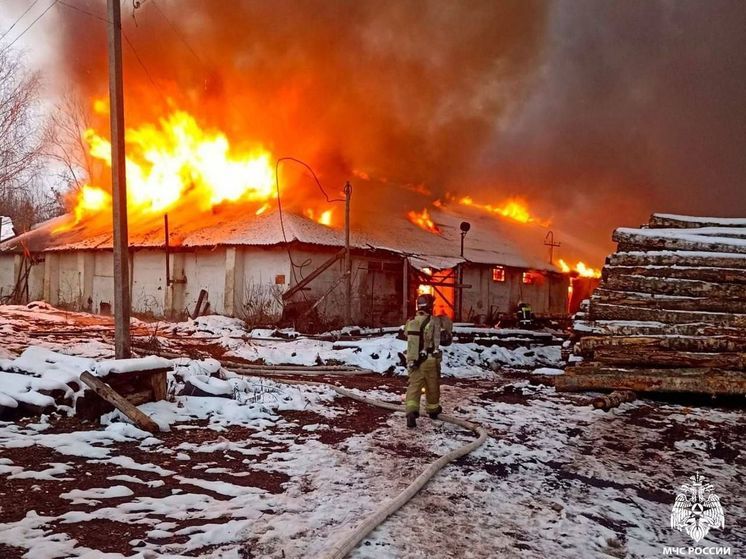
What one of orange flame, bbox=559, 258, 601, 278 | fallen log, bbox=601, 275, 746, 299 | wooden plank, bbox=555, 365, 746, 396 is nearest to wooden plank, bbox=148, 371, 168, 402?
wooden plank, bbox=555, 365, 746, 396

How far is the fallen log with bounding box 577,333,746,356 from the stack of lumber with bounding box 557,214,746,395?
0.02 meters

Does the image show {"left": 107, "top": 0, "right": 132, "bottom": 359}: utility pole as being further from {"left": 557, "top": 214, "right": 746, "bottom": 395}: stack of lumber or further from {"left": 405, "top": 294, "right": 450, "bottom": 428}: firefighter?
{"left": 557, "top": 214, "right": 746, "bottom": 395}: stack of lumber

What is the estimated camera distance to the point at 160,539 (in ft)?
11.9

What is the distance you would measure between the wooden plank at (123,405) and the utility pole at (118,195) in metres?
1.49

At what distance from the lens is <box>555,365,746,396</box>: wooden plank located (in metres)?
9.16

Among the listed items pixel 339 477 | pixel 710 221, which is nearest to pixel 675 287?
pixel 710 221

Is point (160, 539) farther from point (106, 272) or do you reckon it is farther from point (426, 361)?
point (106, 272)

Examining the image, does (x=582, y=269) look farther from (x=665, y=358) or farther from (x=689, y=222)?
(x=665, y=358)

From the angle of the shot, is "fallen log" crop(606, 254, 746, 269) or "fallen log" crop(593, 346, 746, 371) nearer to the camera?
"fallen log" crop(593, 346, 746, 371)

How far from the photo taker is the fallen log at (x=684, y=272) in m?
10.0

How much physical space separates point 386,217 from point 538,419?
18468 mm

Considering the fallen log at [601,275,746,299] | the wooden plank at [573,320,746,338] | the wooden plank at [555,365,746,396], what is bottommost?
the wooden plank at [555,365,746,396]

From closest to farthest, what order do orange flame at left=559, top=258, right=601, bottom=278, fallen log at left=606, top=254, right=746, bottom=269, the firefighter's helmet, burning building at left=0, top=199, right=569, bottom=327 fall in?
the firefighter's helmet < fallen log at left=606, top=254, right=746, bottom=269 < burning building at left=0, top=199, right=569, bottom=327 < orange flame at left=559, top=258, right=601, bottom=278

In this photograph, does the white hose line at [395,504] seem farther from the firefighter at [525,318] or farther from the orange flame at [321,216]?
the orange flame at [321,216]
